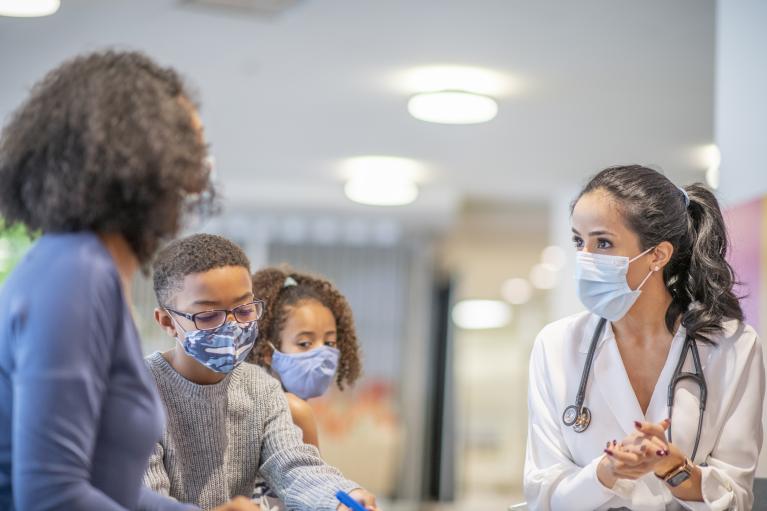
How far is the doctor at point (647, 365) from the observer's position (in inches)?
78.7

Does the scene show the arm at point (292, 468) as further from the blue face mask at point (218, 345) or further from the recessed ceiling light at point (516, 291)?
the recessed ceiling light at point (516, 291)

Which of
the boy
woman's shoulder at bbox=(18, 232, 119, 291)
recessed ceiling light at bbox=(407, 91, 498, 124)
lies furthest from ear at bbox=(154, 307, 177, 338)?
recessed ceiling light at bbox=(407, 91, 498, 124)

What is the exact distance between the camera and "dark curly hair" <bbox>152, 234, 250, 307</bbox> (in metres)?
1.94

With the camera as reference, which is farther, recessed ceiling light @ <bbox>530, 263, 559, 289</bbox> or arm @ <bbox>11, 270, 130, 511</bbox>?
recessed ceiling light @ <bbox>530, 263, 559, 289</bbox>

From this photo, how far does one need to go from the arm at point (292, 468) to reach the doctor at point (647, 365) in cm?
48

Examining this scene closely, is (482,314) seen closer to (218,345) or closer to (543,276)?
(543,276)

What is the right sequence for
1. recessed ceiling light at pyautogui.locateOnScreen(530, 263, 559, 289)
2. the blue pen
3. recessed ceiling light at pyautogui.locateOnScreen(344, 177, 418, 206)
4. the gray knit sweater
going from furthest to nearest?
recessed ceiling light at pyautogui.locateOnScreen(530, 263, 559, 289) < recessed ceiling light at pyautogui.locateOnScreen(344, 177, 418, 206) < the gray knit sweater < the blue pen

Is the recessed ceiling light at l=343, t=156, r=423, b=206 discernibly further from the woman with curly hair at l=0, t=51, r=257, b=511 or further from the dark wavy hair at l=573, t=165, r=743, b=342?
the woman with curly hair at l=0, t=51, r=257, b=511

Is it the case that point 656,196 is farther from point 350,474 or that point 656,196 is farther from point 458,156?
point 350,474

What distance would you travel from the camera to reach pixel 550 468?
2.10 meters

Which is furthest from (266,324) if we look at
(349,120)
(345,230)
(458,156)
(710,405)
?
(345,230)

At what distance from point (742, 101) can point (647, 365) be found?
1.43 m

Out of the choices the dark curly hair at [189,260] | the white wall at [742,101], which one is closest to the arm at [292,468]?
the dark curly hair at [189,260]

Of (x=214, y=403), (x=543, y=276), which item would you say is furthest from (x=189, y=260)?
(x=543, y=276)
